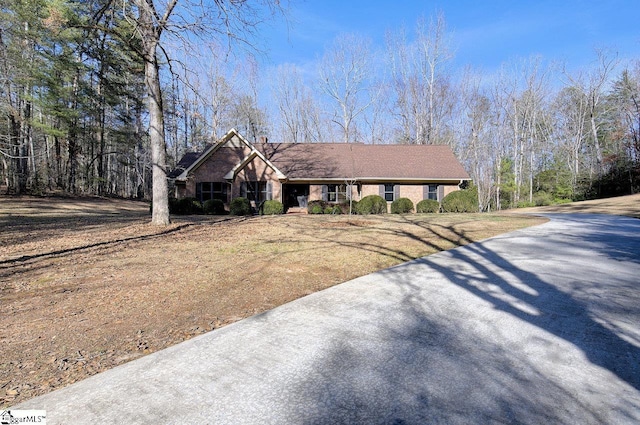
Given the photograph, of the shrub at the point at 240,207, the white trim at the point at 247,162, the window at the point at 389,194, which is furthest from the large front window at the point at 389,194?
the shrub at the point at 240,207

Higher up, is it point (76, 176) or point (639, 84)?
point (639, 84)

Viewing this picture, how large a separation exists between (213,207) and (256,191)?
9.95ft

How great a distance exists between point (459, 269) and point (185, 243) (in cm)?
669

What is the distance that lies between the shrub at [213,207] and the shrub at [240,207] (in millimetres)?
854

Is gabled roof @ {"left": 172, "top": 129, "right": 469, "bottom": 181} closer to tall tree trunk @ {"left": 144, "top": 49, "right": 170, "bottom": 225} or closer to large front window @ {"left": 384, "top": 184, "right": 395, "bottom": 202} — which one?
large front window @ {"left": 384, "top": 184, "right": 395, "bottom": 202}

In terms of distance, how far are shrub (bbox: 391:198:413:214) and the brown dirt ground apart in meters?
10.4

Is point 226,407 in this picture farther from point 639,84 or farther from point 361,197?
point 639,84

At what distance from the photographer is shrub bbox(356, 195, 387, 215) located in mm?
20853

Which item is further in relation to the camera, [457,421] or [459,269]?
[459,269]

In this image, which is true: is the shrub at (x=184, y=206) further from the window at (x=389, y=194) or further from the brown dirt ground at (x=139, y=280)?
the window at (x=389, y=194)

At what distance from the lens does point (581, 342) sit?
130 inches

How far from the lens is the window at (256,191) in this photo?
2169cm

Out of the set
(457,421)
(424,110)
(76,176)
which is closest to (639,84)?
(424,110)

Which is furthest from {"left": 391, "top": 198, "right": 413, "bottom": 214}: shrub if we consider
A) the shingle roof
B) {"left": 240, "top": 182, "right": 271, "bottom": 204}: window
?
{"left": 240, "top": 182, "right": 271, "bottom": 204}: window
